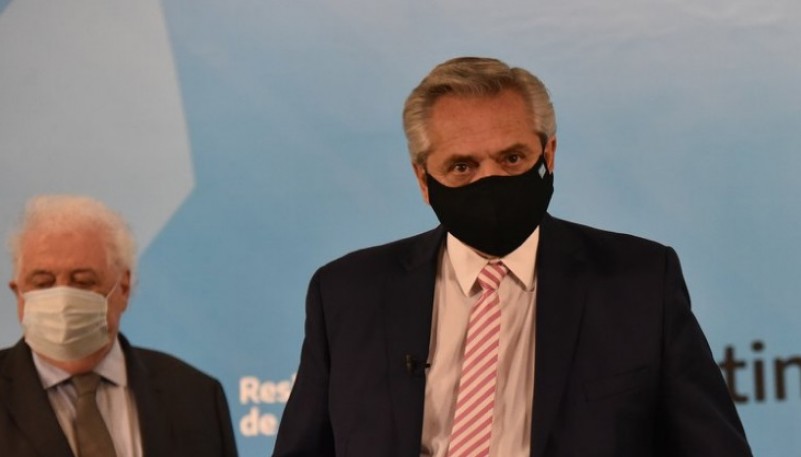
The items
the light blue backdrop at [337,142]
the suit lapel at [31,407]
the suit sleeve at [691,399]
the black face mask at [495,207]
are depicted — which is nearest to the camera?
the suit sleeve at [691,399]

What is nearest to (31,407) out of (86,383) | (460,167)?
(86,383)

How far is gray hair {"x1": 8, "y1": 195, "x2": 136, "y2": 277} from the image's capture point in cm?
340

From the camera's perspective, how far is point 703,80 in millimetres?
3973

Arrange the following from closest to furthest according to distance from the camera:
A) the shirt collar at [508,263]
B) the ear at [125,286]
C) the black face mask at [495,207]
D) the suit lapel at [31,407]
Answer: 1. the black face mask at [495,207]
2. the shirt collar at [508,263]
3. the suit lapel at [31,407]
4. the ear at [125,286]

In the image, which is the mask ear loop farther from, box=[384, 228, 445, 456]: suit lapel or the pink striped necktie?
the pink striped necktie

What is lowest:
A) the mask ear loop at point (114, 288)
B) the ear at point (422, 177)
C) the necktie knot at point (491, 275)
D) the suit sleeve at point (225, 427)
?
the suit sleeve at point (225, 427)

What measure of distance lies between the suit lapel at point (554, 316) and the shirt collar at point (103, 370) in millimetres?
1405

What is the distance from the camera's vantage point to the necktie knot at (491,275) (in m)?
2.46

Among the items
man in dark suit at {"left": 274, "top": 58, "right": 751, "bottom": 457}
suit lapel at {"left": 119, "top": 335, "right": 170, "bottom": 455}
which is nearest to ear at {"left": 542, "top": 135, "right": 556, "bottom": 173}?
man in dark suit at {"left": 274, "top": 58, "right": 751, "bottom": 457}

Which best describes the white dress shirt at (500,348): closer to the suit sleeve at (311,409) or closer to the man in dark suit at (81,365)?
the suit sleeve at (311,409)

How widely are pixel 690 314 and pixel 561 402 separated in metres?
0.30

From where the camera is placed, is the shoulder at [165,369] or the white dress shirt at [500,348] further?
the shoulder at [165,369]

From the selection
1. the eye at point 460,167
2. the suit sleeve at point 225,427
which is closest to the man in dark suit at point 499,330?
the eye at point 460,167

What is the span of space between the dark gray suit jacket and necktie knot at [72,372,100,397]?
0.28 ft
